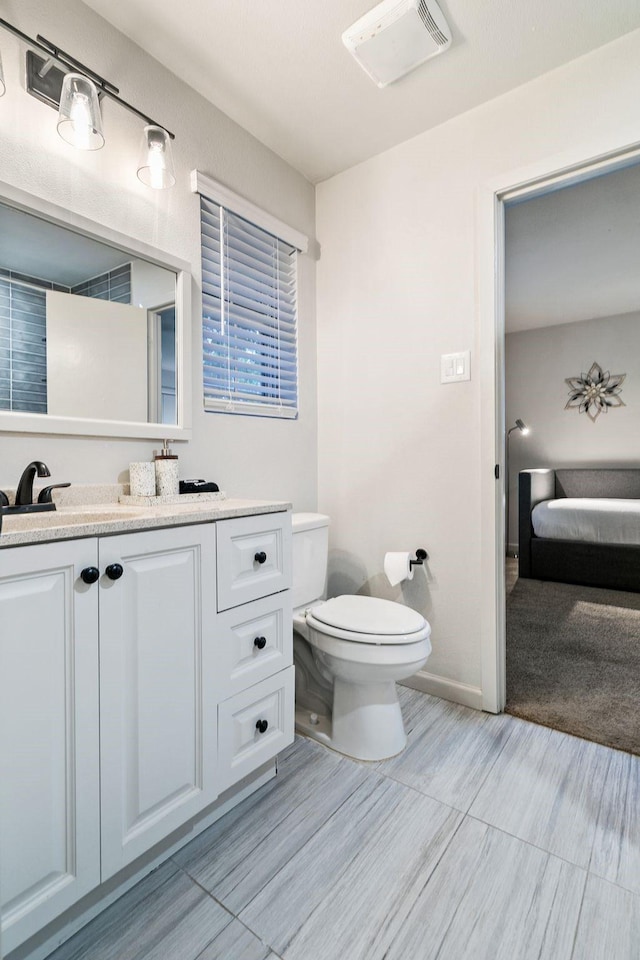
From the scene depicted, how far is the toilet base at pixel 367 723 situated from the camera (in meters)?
1.57

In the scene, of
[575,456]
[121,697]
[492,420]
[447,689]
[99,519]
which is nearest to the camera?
[121,697]

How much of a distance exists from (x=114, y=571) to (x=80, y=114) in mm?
1293

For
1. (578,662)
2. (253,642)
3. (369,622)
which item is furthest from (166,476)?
(578,662)

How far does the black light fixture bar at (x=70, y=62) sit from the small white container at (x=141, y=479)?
112 centimetres

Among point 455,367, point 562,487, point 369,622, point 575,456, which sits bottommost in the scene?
point 369,622

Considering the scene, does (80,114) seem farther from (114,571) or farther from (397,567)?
(397,567)

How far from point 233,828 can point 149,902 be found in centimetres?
27

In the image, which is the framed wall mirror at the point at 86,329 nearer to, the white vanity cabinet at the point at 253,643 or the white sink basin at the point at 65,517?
the white sink basin at the point at 65,517

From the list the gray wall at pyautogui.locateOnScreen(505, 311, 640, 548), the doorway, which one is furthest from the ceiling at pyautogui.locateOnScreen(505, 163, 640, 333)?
the gray wall at pyautogui.locateOnScreen(505, 311, 640, 548)

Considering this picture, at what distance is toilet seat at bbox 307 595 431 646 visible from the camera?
1.50 m

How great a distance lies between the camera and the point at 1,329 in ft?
4.12

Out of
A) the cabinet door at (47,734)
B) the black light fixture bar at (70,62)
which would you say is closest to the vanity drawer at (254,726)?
the cabinet door at (47,734)

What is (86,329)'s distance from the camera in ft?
4.71

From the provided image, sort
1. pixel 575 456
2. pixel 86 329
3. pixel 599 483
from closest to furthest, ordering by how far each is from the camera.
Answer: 1. pixel 86 329
2. pixel 599 483
3. pixel 575 456
